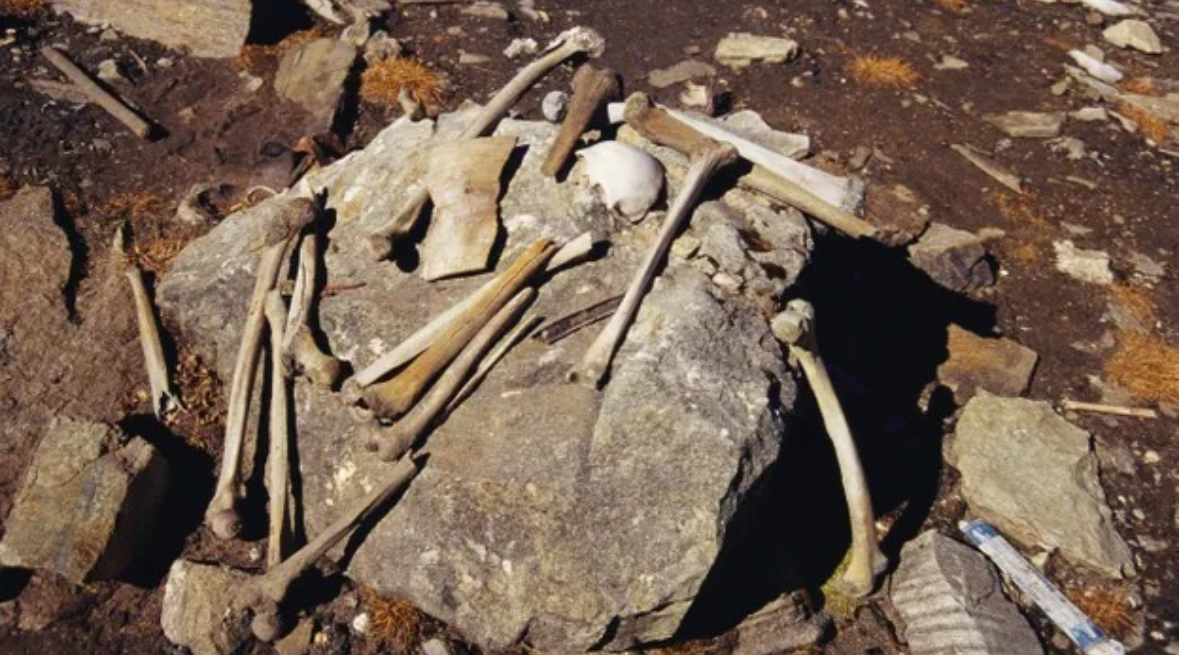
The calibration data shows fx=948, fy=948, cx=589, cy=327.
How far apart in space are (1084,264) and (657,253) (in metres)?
3.66

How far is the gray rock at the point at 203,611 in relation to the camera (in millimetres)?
3850

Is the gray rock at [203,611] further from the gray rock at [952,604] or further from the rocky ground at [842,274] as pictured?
the gray rock at [952,604]

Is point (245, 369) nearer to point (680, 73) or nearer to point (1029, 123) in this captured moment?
point (680, 73)

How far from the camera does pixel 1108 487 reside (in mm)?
4938

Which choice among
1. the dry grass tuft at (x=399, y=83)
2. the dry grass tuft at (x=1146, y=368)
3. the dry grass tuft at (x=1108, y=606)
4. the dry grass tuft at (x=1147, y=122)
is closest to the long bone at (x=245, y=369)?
the dry grass tuft at (x=399, y=83)

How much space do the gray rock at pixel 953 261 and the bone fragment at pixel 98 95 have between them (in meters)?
5.02

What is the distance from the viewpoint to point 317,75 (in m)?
6.70

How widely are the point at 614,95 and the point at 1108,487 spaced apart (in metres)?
3.28

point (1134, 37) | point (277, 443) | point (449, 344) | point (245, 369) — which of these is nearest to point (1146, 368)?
point (449, 344)

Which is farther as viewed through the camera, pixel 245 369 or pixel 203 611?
pixel 245 369

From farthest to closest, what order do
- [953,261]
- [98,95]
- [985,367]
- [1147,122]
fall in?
[1147,122] < [98,95] < [953,261] < [985,367]

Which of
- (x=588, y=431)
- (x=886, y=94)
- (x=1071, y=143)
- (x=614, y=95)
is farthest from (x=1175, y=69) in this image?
(x=588, y=431)

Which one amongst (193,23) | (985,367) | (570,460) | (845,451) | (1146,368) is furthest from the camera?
(193,23)

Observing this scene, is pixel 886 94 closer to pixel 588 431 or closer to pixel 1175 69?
pixel 1175 69
